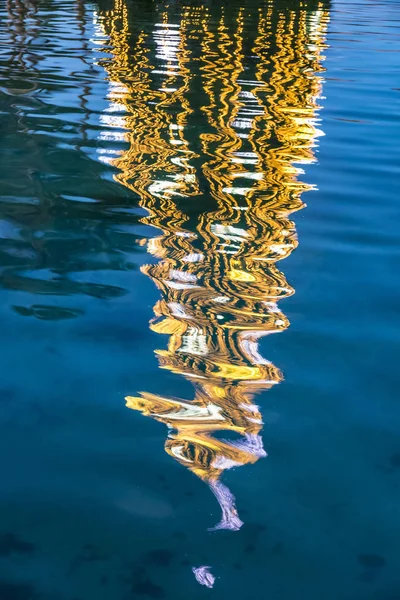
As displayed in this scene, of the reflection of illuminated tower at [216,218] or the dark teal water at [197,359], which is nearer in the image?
the dark teal water at [197,359]

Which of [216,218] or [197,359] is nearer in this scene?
[197,359]

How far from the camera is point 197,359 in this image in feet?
10.5

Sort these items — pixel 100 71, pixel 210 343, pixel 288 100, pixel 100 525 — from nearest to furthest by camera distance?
1. pixel 100 525
2. pixel 210 343
3. pixel 288 100
4. pixel 100 71

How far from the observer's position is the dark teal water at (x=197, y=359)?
2191mm

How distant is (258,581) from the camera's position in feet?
6.85

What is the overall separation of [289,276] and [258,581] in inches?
88.1

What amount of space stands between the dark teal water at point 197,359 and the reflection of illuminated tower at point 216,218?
15mm

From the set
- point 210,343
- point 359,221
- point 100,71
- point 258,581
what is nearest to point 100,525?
point 258,581

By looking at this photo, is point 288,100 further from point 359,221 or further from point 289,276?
point 289,276

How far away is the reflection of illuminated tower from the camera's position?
9.27 feet

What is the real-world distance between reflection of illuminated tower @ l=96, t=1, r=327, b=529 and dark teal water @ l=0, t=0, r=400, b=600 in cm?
2

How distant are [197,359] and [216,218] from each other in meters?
1.89

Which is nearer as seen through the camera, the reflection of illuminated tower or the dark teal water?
the dark teal water

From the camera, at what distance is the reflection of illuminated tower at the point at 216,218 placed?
9.27 ft
